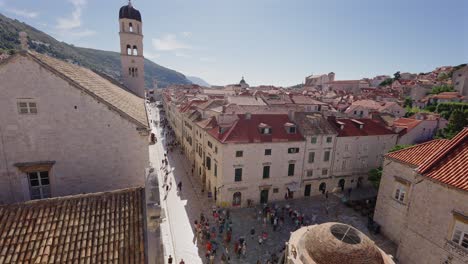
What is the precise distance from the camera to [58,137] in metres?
10.3

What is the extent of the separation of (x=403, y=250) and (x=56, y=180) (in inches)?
911

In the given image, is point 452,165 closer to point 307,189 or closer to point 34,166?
point 307,189

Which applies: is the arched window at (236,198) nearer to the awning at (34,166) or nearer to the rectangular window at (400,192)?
the rectangular window at (400,192)

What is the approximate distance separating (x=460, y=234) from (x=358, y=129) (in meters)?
20.3

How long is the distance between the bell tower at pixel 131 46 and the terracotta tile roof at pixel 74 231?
31.1 metres

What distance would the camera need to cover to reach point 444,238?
14.7 metres

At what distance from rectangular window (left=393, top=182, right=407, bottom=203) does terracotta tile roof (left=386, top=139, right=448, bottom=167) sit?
7.81 ft

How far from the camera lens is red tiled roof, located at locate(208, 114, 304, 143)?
2625 cm

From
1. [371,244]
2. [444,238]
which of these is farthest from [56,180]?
[444,238]

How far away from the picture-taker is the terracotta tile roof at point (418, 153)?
19734 mm

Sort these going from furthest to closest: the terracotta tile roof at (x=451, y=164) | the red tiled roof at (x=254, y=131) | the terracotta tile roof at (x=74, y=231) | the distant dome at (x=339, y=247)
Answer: the red tiled roof at (x=254, y=131) → the terracotta tile roof at (x=451, y=164) → the distant dome at (x=339, y=247) → the terracotta tile roof at (x=74, y=231)

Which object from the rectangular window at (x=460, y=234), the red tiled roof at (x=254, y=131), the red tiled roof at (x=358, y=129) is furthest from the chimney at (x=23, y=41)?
the red tiled roof at (x=358, y=129)

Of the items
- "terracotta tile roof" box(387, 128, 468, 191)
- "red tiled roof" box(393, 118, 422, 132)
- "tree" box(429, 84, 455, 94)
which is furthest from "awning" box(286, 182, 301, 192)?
"tree" box(429, 84, 455, 94)

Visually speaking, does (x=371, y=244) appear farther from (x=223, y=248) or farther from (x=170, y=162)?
(x=170, y=162)
